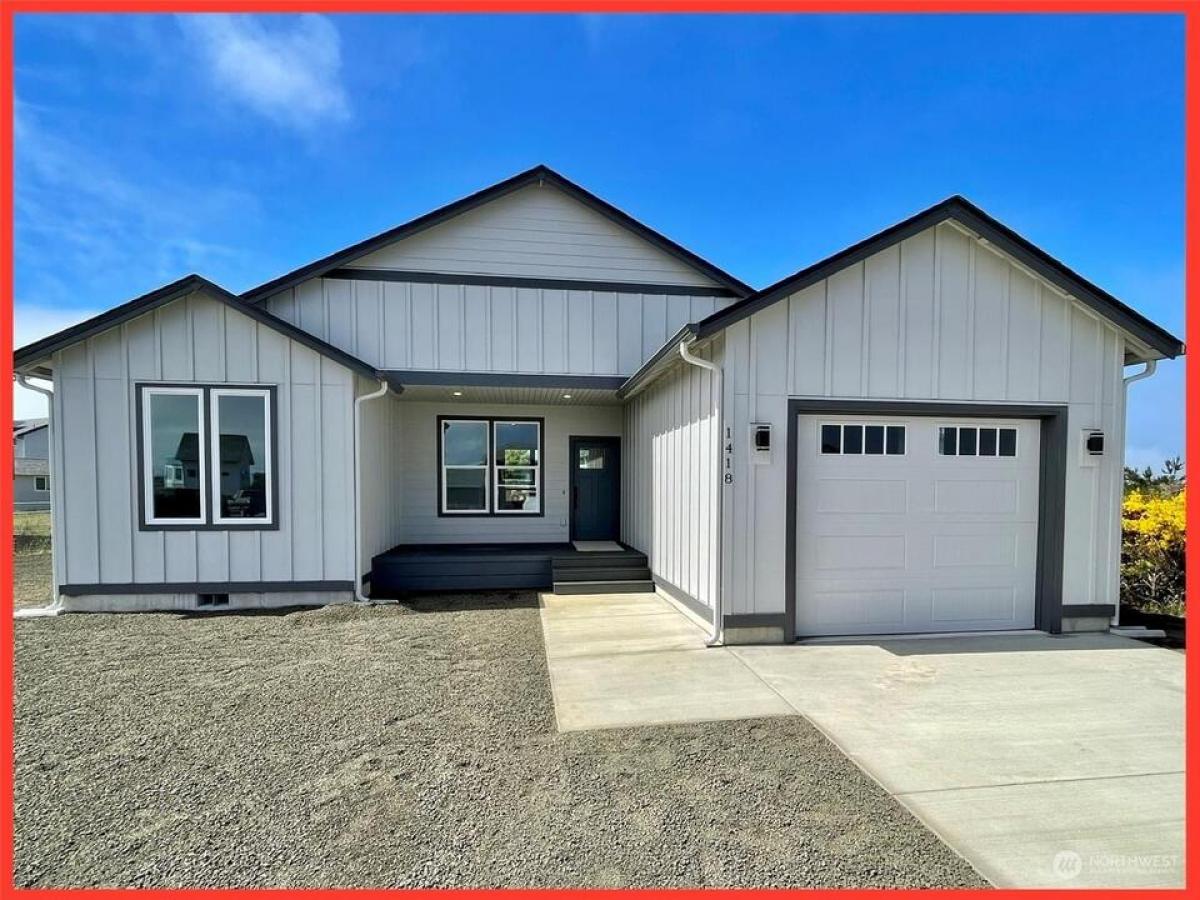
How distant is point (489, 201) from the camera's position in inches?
335

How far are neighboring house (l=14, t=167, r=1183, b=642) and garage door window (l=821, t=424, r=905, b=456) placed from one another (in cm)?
2

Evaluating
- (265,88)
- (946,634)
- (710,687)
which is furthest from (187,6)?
(946,634)

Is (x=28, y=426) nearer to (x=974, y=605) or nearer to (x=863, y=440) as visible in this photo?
(x=863, y=440)

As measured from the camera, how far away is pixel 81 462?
6.54 metres

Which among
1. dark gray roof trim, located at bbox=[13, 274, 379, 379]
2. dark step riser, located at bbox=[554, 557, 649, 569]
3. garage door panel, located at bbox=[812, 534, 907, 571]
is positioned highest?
dark gray roof trim, located at bbox=[13, 274, 379, 379]

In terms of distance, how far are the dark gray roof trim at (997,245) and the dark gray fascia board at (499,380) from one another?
3073mm

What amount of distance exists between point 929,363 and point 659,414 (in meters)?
3.30

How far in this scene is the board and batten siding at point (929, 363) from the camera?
5496 millimetres

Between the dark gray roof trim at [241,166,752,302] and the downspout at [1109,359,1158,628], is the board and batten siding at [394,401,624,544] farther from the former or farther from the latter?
the downspout at [1109,359,1158,628]

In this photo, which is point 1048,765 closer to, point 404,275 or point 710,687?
point 710,687

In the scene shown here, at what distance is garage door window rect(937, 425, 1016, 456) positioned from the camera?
5910 mm

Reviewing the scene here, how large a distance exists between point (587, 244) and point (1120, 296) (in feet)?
22.0

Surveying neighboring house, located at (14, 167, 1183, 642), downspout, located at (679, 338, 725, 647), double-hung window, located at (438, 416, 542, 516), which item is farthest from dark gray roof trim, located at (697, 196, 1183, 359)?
double-hung window, located at (438, 416, 542, 516)

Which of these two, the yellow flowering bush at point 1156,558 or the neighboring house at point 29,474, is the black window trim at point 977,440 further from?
the neighboring house at point 29,474
